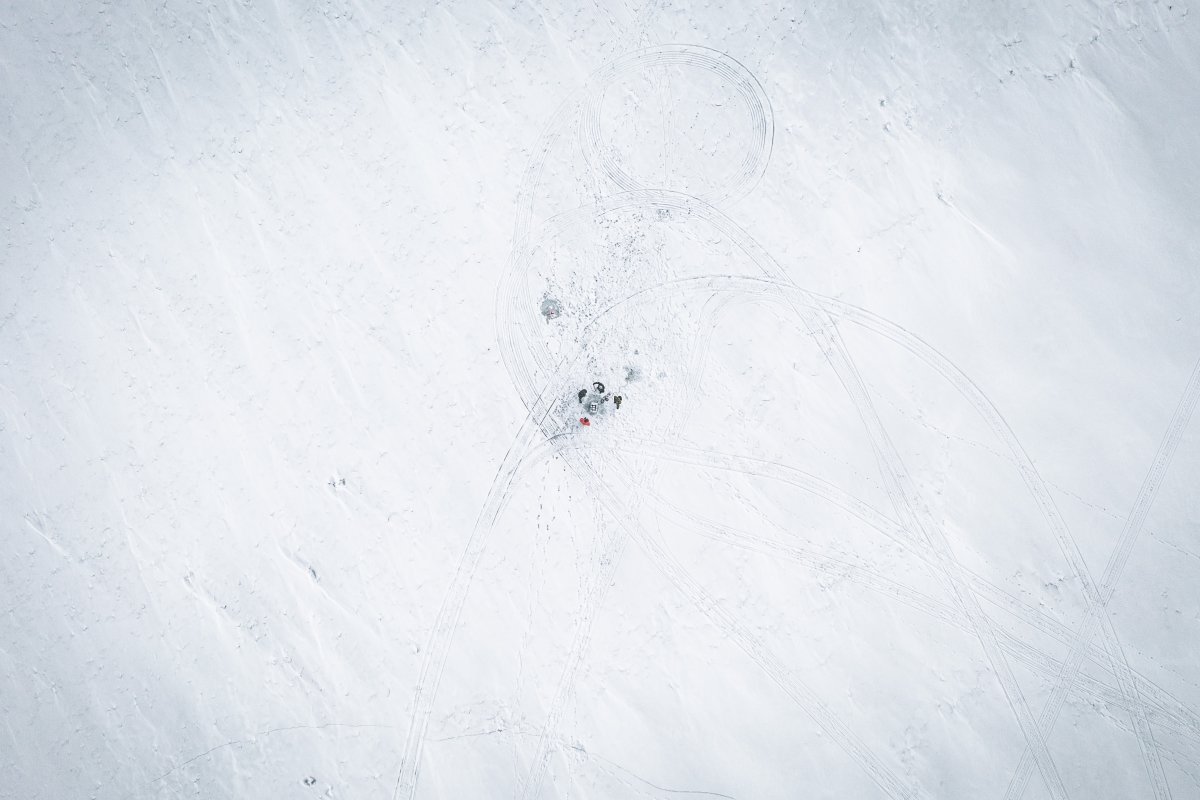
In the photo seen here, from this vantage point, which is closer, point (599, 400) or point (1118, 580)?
point (1118, 580)

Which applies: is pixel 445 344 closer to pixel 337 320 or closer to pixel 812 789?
pixel 337 320

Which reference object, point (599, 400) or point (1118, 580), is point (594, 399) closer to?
point (599, 400)

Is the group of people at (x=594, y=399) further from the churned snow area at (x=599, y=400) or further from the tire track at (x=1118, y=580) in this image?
the tire track at (x=1118, y=580)

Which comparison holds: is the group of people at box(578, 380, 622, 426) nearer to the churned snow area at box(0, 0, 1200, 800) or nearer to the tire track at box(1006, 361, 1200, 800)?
the churned snow area at box(0, 0, 1200, 800)

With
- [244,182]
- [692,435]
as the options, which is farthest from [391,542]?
[244,182]

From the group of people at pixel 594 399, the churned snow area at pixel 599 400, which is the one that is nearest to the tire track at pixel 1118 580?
the churned snow area at pixel 599 400

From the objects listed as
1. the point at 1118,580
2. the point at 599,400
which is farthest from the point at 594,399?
the point at 1118,580

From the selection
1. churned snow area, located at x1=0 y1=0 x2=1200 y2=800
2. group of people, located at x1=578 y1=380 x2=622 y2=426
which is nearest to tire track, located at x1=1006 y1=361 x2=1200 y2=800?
churned snow area, located at x1=0 y1=0 x2=1200 y2=800

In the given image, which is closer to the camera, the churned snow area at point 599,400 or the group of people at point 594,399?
the churned snow area at point 599,400
